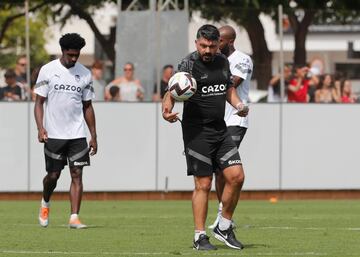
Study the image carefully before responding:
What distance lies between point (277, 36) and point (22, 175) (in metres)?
5.28

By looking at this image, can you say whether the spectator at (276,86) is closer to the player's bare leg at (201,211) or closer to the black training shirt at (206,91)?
the black training shirt at (206,91)

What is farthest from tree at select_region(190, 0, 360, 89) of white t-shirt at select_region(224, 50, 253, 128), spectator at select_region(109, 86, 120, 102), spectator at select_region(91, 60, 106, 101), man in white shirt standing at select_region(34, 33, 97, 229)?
man in white shirt standing at select_region(34, 33, 97, 229)

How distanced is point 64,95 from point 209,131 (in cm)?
345

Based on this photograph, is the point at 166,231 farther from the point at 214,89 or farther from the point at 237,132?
the point at 214,89

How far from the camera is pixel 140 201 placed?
23266mm

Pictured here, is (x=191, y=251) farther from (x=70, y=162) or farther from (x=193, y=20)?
(x=193, y=20)

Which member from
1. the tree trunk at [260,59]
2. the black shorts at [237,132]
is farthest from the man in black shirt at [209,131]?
the tree trunk at [260,59]

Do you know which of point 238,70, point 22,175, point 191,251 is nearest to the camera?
point 191,251

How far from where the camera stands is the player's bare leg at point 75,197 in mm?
15375

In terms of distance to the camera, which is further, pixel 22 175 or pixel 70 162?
pixel 22 175

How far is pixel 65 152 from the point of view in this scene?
52.0ft

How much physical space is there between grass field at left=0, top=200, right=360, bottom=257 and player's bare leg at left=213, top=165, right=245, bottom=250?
0.16 m

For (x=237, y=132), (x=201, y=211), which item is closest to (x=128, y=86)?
(x=237, y=132)

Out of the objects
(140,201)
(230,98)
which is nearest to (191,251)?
(230,98)
